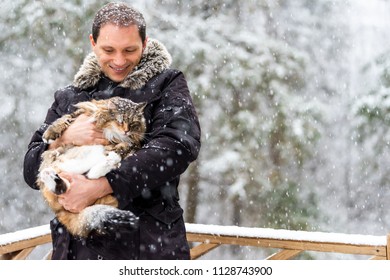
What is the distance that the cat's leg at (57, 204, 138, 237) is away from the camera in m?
1.66

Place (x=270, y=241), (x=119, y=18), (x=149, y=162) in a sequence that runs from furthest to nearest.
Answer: (x=270, y=241) < (x=119, y=18) < (x=149, y=162)

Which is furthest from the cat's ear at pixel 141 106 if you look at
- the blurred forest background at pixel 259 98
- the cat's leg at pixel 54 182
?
the blurred forest background at pixel 259 98

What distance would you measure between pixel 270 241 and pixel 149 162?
155 centimetres

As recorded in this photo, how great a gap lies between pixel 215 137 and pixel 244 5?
6.96 ft

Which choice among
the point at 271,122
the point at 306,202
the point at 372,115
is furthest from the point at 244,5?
A: the point at 306,202

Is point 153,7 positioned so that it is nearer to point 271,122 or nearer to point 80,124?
point 271,122

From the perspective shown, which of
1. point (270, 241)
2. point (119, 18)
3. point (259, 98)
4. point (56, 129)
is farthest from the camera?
point (259, 98)

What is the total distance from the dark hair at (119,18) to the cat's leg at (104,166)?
44 cm

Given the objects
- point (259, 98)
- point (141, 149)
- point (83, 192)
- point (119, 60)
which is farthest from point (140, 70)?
point (259, 98)

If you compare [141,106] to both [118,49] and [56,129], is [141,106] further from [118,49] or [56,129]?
[56,129]

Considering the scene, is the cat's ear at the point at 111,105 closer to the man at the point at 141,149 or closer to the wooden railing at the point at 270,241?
the man at the point at 141,149

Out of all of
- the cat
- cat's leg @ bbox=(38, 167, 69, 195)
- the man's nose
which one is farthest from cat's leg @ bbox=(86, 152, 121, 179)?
the man's nose

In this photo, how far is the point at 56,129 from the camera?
6.05 feet

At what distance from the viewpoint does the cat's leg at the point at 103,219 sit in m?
1.66
